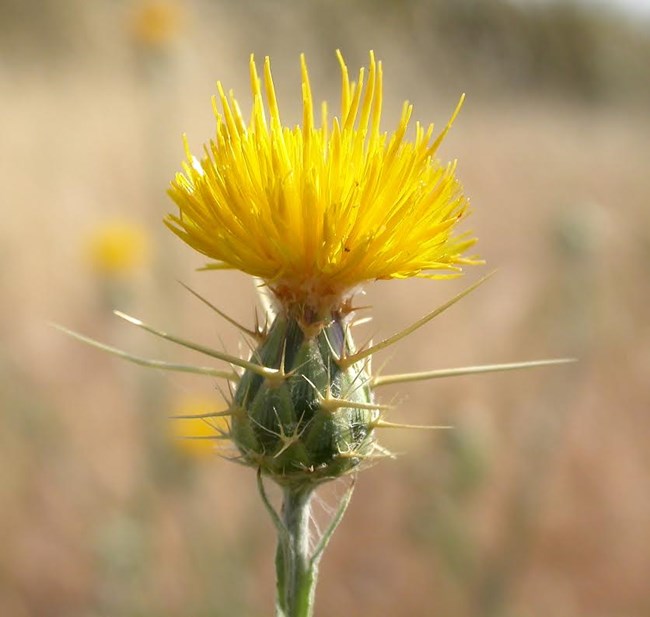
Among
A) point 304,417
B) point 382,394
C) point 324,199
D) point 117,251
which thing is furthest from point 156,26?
point 304,417

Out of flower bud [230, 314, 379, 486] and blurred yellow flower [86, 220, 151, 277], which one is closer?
flower bud [230, 314, 379, 486]

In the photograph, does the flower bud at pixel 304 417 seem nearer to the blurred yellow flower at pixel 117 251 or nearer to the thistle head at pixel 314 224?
the thistle head at pixel 314 224

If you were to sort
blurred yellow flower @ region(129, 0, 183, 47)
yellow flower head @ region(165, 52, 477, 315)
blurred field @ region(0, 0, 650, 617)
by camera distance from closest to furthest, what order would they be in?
yellow flower head @ region(165, 52, 477, 315) < blurred field @ region(0, 0, 650, 617) < blurred yellow flower @ region(129, 0, 183, 47)

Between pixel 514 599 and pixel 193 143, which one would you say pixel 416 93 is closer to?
pixel 193 143

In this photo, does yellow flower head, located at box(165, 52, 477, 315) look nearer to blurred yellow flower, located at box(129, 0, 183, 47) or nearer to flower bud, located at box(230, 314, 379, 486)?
flower bud, located at box(230, 314, 379, 486)

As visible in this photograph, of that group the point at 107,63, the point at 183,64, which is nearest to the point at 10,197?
the point at 183,64

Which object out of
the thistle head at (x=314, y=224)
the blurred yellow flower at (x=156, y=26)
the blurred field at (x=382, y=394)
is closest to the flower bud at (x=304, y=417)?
the thistle head at (x=314, y=224)

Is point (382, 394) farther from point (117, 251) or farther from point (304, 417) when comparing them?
point (304, 417)

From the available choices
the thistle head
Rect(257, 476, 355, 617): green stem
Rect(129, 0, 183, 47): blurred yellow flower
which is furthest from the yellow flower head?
Rect(129, 0, 183, 47): blurred yellow flower
